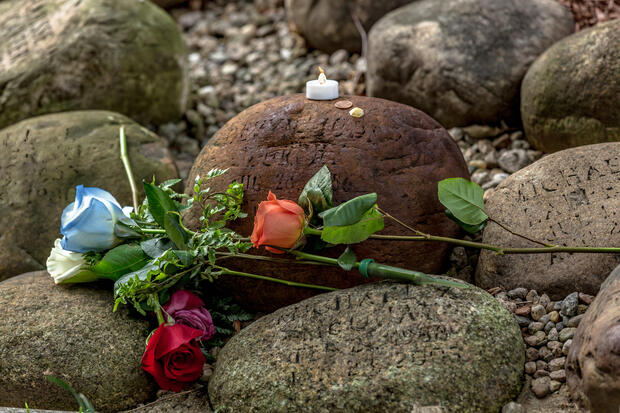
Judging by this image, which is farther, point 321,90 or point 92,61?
point 92,61

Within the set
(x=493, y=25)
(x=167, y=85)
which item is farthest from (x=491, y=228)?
(x=167, y=85)

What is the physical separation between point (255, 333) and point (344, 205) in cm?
44

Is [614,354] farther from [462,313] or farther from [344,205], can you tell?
[344,205]

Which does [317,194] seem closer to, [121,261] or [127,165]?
[121,261]

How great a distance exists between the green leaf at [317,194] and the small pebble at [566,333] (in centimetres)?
71

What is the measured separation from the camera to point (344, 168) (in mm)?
1998

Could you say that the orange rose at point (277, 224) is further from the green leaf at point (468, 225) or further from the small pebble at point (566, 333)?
the small pebble at point (566, 333)

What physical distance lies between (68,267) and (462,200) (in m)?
1.21

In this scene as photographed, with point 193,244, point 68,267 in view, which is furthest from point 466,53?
point 68,267

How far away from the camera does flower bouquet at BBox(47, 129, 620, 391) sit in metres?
1.77

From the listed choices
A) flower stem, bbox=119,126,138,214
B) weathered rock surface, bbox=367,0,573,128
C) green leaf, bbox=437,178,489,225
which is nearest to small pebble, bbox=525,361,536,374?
green leaf, bbox=437,178,489,225

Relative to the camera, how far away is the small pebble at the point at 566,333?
1.75 m

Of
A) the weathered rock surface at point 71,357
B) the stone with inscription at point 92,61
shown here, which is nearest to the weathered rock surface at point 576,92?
the weathered rock surface at point 71,357

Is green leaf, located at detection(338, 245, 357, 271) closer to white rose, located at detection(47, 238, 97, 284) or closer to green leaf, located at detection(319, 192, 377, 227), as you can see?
green leaf, located at detection(319, 192, 377, 227)
